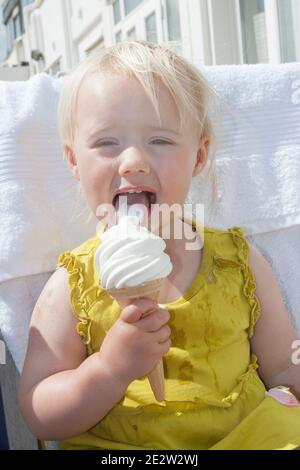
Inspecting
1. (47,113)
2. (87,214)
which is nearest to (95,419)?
(87,214)

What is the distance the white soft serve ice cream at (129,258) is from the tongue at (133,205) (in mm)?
76

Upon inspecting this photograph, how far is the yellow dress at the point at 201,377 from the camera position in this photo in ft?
2.68

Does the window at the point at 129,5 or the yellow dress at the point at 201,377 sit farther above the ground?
the window at the point at 129,5

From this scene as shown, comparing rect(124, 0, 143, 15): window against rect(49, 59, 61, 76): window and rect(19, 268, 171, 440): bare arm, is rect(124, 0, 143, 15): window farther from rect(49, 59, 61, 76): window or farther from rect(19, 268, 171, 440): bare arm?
rect(19, 268, 171, 440): bare arm

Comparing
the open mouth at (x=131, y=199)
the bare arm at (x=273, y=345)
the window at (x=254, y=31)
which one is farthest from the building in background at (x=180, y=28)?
the bare arm at (x=273, y=345)

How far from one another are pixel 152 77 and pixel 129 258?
32 centimetres

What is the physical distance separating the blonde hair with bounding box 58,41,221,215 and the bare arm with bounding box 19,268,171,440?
0.91 feet

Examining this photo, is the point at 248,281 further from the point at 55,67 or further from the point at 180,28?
the point at 55,67

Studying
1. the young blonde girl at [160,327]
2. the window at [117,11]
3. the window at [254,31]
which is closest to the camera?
the young blonde girl at [160,327]

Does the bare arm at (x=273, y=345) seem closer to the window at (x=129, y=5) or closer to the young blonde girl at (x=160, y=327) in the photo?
the young blonde girl at (x=160, y=327)

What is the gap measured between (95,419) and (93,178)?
1.11 ft

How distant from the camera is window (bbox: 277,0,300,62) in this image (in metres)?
2.34

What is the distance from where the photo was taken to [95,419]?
80 cm

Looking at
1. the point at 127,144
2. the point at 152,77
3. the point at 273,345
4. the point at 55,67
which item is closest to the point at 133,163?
the point at 127,144
